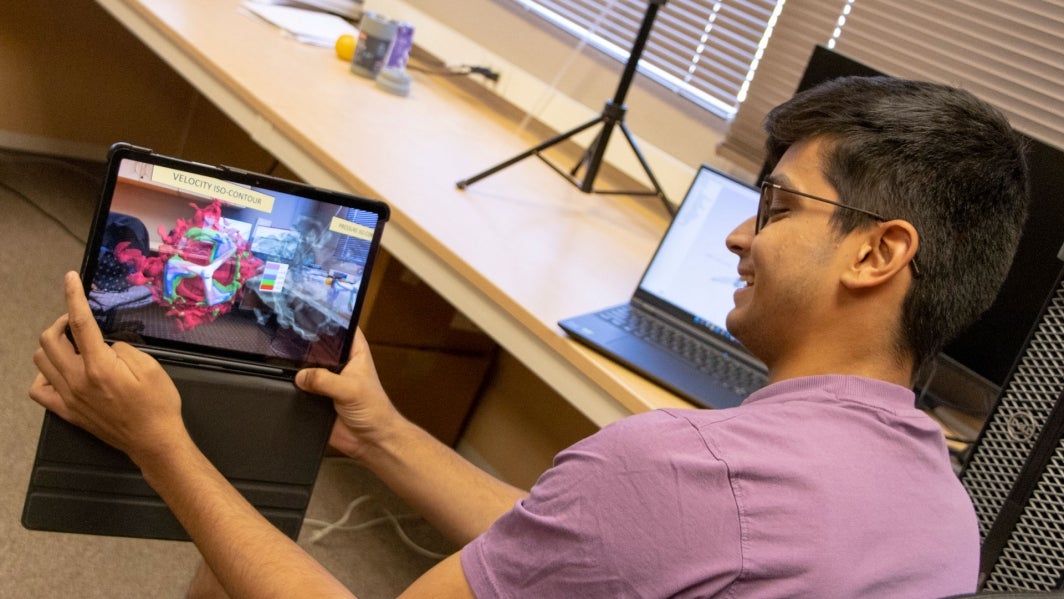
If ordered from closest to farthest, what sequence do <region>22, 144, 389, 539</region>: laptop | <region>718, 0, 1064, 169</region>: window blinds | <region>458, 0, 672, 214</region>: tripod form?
<region>22, 144, 389, 539</region>: laptop, <region>718, 0, 1064, 169</region>: window blinds, <region>458, 0, 672, 214</region>: tripod

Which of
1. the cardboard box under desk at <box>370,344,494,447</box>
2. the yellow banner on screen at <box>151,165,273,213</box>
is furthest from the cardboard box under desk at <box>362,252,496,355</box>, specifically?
the yellow banner on screen at <box>151,165,273,213</box>

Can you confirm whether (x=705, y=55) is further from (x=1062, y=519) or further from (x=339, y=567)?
(x=1062, y=519)

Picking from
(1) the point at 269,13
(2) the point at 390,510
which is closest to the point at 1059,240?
(2) the point at 390,510

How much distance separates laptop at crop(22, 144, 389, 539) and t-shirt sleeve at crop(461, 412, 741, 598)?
445 mm

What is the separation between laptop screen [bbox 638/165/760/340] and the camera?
1.61 m

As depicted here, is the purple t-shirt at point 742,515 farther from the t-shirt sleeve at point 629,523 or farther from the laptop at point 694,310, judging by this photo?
the laptop at point 694,310

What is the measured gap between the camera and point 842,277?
2.86ft

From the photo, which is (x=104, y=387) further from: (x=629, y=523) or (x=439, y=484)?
(x=629, y=523)

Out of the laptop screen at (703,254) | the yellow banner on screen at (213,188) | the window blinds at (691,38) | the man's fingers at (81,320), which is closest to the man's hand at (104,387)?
the man's fingers at (81,320)

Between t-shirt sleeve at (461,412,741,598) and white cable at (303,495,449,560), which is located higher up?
t-shirt sleeve at (461,412,741,598)

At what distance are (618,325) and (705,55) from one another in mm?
1056

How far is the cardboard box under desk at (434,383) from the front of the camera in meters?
2.16

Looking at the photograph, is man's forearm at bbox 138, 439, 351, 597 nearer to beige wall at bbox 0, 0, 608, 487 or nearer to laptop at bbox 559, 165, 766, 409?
laptop at bbox 559, 165, 766, 409

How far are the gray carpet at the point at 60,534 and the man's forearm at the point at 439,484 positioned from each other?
673 millimetres
